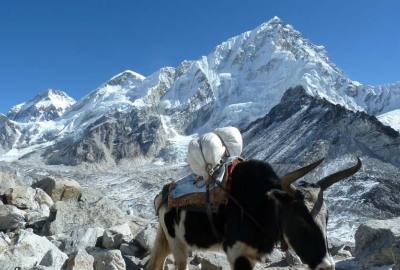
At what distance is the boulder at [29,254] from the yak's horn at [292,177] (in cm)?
424

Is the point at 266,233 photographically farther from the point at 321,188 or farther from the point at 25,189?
the point at 25,189

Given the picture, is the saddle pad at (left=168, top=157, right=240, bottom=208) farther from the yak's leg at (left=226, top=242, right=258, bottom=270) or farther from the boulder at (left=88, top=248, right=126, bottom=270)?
the boulder at (left=88, top=248, right=126, bottom=270)

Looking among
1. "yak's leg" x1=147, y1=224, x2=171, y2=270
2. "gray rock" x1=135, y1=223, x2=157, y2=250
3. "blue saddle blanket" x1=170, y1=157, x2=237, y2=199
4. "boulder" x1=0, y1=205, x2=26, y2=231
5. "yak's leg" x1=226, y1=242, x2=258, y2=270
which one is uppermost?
"boulder" x1=0, y1=205, x2=26, y2=231

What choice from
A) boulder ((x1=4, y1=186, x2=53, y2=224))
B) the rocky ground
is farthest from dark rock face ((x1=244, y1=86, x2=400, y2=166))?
the rocky ground

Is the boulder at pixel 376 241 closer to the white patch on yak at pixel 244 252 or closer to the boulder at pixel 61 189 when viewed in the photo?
the white patch on yak at pixel 244 252

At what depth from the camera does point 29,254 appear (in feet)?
30.7

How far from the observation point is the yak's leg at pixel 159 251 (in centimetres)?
734

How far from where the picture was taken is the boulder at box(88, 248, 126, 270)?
8.47 meters

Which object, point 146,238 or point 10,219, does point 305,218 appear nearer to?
point 146,238

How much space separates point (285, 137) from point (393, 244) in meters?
143

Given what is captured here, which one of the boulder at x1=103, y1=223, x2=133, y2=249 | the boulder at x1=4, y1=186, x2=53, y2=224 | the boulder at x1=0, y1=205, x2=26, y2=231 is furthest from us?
the boulder at x1=4, y1=186, x2=53, y2=224

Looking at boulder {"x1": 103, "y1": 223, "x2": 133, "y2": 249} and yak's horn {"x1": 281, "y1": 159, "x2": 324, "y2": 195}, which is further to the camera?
boulder {"x1": 103, "y1": 223, "x2": 133, "y2": 249}

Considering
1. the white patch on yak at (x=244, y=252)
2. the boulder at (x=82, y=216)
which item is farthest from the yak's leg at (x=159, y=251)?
the boulder at (x=82, y=216)

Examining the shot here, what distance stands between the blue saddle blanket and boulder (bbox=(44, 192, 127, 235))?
595 cm
